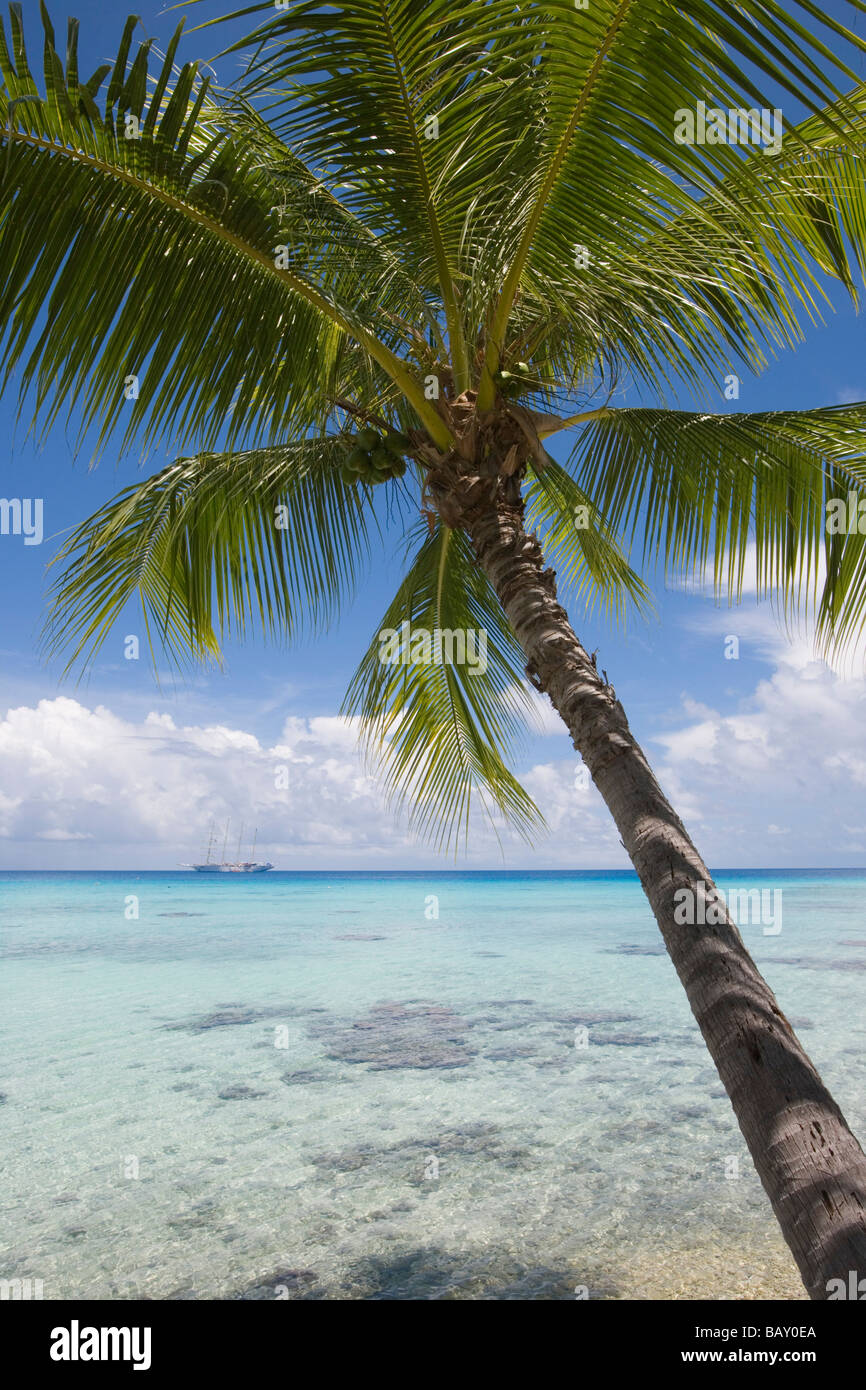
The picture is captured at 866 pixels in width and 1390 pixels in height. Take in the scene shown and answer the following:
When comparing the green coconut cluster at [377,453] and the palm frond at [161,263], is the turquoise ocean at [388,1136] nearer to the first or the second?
the green coconut cluster at [377,453]

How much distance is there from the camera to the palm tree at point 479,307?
2.37m

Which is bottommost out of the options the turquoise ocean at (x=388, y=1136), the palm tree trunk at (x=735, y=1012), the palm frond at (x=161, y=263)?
the turquoise ocean at (x=388, y=1136)

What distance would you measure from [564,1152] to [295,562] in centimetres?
476

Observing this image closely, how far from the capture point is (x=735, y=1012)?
1956mm

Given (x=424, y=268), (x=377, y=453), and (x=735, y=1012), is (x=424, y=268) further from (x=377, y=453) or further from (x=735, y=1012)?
(x=735, y=1012)

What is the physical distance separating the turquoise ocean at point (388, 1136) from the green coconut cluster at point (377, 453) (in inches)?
163

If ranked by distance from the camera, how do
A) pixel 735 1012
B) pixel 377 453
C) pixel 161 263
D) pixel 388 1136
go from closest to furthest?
pixel 735 1012 → pixel 161 263 → pixel 377 453 → pixel 388 1136

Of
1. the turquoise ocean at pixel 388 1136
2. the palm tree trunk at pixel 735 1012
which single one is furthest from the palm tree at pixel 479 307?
the turquoise ocean at pixel 388 1136

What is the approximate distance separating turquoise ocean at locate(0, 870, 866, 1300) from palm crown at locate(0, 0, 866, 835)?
365 cm

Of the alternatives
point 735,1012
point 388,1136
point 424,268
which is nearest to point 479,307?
point 424,268

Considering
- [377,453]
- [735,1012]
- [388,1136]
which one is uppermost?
[377,453]

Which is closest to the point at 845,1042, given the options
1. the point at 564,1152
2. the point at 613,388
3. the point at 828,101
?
the point at 564,1152

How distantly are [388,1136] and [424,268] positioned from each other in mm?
6256

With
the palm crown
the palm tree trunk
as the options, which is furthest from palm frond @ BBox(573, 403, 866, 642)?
the palm tree trunk
